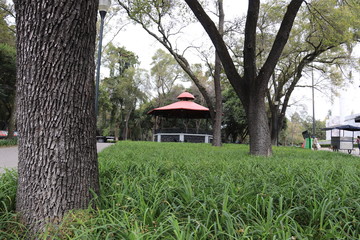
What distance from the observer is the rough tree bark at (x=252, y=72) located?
602cm

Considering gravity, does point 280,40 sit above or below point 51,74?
above

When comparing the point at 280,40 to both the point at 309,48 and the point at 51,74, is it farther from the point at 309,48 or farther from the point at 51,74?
the point at 309,48

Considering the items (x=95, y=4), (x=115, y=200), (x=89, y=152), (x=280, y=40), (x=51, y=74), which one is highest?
(x=280, y=40)

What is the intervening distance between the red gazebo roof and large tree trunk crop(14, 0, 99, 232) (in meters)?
18.3

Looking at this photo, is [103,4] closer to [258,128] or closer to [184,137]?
[258,128]

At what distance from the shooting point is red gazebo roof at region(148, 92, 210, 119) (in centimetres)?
2061

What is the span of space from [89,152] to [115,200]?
427mm

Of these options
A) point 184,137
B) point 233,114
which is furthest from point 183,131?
point 233,114

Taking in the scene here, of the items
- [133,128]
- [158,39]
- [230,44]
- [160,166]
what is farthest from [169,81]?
[160,166]

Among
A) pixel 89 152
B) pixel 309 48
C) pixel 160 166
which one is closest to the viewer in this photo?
pixel 89 152

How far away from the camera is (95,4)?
6.81 feet

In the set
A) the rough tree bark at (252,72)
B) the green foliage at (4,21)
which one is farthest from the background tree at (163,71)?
the rough tree bark at (252,72)

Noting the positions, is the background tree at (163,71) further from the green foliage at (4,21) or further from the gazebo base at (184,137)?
the green foliage at (4,21)

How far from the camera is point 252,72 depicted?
6.43 meters
